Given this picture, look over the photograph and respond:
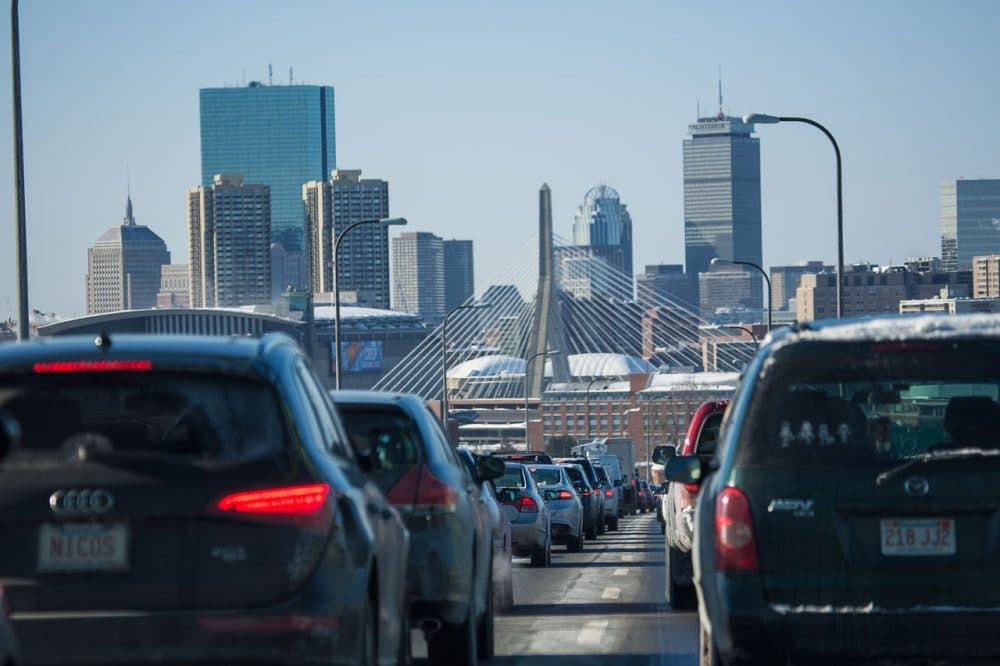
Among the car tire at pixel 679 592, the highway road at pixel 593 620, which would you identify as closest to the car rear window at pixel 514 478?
the highway road at pixel 593 620

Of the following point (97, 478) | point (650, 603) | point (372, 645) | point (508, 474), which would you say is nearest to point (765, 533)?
point (372, 645)

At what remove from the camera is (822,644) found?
8461 millimetres

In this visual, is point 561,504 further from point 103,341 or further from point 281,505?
point 281,505

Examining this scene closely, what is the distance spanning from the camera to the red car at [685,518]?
1562 centimetres

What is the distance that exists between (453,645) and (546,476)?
16773 mm

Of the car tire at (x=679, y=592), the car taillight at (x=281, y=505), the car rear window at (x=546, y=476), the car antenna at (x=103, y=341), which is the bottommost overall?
the car rear window at (x=546, y=476)

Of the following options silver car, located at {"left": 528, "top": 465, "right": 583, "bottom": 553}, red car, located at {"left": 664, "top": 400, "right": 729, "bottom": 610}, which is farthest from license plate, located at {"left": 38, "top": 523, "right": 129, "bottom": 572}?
silver car, located at {"left": 528, "top": 465, "right": 583, "bottom": 553}

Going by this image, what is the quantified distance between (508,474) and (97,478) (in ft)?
53.8

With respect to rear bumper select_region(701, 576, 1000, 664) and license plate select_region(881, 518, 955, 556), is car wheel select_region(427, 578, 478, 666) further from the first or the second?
license plate select_region(881, 518, 955, 556)

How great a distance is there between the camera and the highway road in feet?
41.6

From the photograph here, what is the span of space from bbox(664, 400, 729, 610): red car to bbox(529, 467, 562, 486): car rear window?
9878mm

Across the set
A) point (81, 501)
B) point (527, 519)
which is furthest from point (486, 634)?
point (527, 519)

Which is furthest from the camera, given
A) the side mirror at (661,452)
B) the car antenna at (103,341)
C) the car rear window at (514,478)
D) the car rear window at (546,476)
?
the car rear window at (546,476)

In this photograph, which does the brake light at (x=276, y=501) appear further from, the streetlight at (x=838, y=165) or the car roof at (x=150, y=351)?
the streetlight at (x=838, y=165)
